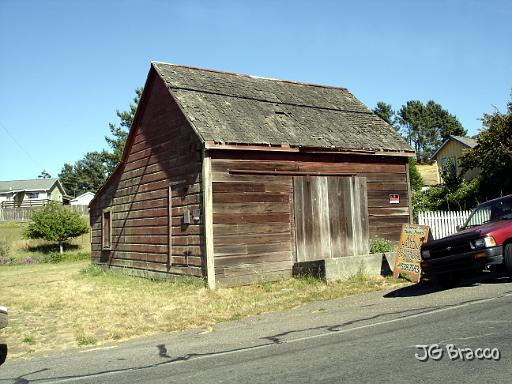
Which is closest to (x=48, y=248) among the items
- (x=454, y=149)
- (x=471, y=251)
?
(x=471, y=251)

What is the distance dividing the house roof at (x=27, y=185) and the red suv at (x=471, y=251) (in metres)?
69.4

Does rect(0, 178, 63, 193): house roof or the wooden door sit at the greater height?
rect(0, 178, 63, 193): house roof

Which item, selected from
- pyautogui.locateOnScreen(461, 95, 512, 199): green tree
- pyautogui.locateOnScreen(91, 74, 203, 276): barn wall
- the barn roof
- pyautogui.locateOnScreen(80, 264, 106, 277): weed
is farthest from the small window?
pyautogui.locateOnScreen(461, 95, 512, 199): green tree

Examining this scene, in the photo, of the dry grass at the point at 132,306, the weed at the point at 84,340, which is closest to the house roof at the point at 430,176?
the dry grass at the point at 132,306

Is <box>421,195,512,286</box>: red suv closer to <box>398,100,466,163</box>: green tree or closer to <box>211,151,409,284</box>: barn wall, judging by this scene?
<box>211,151,409,284</box>: barn wall

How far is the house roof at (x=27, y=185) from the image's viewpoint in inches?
2805

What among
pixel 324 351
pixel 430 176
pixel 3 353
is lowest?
pixel 3 353

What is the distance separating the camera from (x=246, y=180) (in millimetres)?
13344

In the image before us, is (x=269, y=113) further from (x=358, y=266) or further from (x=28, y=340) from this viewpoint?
(x=28, y=340)

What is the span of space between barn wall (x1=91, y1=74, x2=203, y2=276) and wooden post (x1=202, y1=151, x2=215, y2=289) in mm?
412

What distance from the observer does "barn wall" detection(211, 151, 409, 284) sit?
12.8m

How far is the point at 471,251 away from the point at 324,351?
16.5ft

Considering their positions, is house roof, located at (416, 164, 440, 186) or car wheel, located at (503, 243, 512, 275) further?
house roof, located at (416, 164, 440, 186)

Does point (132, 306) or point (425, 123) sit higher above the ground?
point (425, 123)
